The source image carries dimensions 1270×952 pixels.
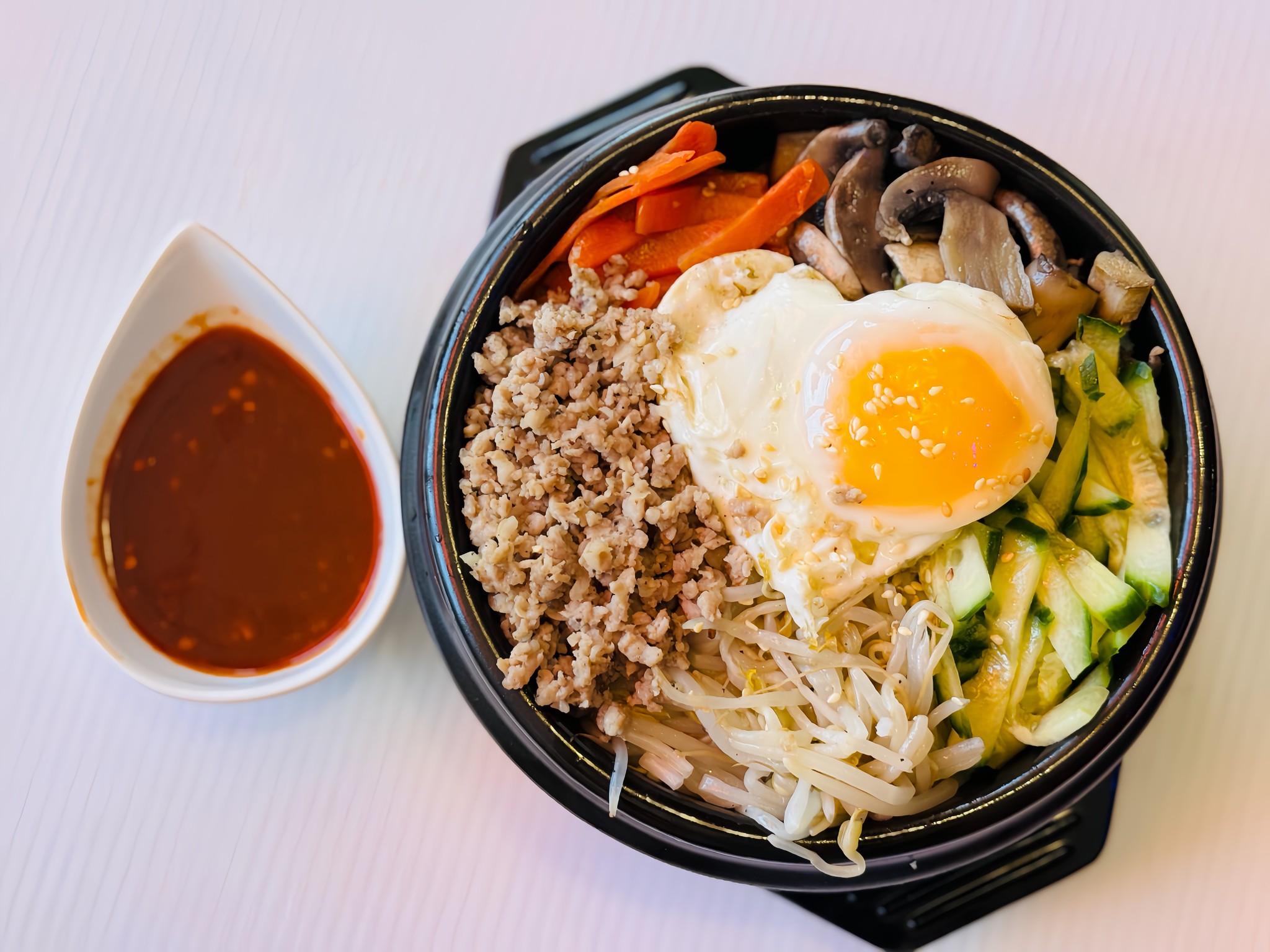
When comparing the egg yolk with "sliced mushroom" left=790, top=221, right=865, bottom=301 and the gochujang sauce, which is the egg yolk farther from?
the gochujang sauce

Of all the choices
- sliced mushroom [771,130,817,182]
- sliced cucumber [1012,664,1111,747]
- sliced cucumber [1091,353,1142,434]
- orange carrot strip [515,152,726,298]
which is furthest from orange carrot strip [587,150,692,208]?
sliced cucumber [1012,664,1111,747]

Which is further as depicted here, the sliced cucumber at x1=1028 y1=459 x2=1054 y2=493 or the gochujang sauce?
the gochujang sauce

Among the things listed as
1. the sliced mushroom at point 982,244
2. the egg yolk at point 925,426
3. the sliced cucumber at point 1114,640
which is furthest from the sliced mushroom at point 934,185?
the sliced cucumber at point 1114,640

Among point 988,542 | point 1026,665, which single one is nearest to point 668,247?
point 988,542

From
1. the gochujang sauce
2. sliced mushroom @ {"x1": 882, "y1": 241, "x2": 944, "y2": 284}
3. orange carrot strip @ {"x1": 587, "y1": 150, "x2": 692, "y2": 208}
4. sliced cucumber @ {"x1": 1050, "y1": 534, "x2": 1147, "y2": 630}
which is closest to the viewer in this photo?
sliced cucumber @ {"x1": 1050, "y1": 534, "x2": 1147, "y2": 630}

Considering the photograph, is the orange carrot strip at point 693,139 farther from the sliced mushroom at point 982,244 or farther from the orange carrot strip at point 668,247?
the sliced mushroom at point 982,244

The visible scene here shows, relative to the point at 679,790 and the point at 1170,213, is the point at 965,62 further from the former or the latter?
the point at 679,790

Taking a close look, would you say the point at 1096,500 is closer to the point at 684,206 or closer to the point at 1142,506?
the point at 1142,506
